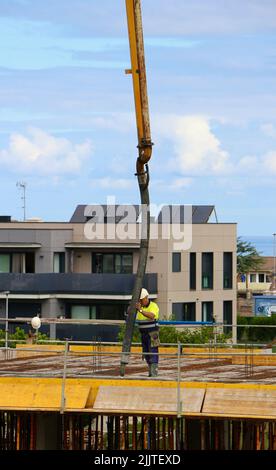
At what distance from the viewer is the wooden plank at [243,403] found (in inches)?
1212

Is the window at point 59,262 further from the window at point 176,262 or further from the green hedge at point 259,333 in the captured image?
the green hedge at point 259,333

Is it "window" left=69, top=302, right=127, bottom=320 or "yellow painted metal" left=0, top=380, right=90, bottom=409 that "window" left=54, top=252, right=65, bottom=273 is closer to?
"window" left=69, top=302, right=127, bottom=320

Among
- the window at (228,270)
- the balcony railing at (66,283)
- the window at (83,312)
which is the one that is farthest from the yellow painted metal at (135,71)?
the window at (228,270)

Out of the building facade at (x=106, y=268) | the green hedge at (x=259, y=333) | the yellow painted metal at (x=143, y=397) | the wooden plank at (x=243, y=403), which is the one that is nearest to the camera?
the wooden plank at (x=243, y=403)

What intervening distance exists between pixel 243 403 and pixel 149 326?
3713mm

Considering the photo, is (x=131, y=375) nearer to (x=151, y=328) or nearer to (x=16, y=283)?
(x=151, y=328)

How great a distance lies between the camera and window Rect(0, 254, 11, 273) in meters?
82.8

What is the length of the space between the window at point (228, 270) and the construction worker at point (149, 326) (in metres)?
52.6

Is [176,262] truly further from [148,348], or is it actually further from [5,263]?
[148,348]

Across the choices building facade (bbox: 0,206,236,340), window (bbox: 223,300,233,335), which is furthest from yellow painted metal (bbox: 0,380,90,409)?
window (bbox: 223,300,233,335)

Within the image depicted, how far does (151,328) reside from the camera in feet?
111

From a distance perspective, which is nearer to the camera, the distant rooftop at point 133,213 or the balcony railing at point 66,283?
the balcony railing at point 66,283
